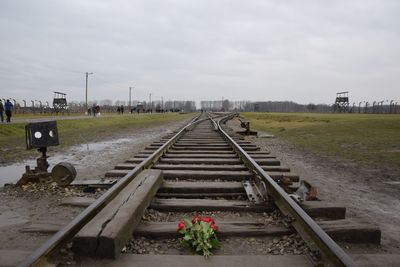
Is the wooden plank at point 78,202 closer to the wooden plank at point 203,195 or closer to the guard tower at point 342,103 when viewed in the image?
the wooden plank at point 203,195

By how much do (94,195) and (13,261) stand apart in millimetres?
2071

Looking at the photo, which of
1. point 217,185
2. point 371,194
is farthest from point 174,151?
point 371,194

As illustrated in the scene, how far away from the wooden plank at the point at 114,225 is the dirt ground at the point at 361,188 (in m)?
2.18

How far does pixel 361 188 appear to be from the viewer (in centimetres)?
580

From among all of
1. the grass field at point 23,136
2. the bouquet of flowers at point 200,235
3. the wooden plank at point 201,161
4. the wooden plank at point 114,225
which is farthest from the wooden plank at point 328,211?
the grass field at point 23,136

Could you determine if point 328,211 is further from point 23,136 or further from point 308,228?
point 23,136

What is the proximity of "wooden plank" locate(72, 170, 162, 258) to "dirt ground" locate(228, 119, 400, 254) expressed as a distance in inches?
85.7

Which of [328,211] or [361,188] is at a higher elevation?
[328,211]

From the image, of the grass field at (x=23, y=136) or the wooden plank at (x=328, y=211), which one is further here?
the grass field at (x=23, y=136)

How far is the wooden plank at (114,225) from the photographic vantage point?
266 centimetres

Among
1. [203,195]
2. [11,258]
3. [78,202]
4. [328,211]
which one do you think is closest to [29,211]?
[78,202]

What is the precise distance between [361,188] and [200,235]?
12.6 feet

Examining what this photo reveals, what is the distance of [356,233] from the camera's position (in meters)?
3.09

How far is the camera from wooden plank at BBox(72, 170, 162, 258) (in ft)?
8.72
